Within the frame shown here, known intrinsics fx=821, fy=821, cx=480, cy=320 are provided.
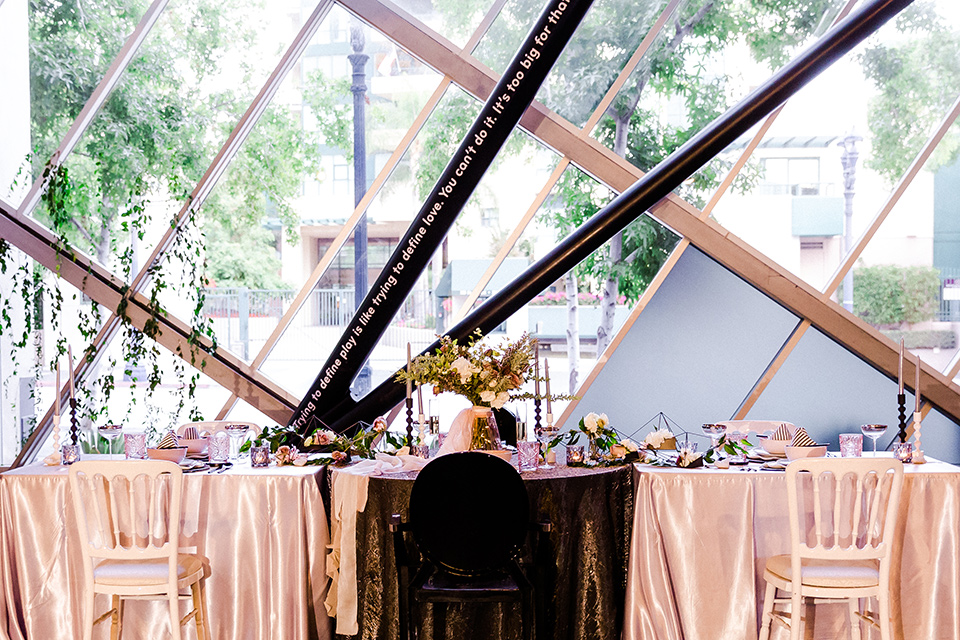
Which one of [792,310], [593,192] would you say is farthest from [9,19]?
[792,310]

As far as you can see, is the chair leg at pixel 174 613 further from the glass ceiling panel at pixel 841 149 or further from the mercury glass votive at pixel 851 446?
the glass ceiling panel at pixel 841 149

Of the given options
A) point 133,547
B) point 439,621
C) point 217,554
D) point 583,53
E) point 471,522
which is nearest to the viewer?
point 471,522

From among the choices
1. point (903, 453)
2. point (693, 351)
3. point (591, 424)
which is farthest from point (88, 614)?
A: point (693, 351)

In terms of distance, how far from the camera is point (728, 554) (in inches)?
126

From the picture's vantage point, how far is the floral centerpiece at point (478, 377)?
10.6 feet

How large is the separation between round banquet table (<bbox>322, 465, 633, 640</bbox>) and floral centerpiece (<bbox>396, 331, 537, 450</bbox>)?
31cm

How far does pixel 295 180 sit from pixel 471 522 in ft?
10.7

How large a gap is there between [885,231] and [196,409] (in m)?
4.49

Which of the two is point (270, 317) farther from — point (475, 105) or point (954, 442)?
point (954, 442)

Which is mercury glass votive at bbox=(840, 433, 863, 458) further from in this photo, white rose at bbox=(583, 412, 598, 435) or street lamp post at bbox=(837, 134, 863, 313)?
street lamp post at bbox=(837, 134, 863, 313)

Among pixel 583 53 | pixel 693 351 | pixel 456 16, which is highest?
pixel 456 16

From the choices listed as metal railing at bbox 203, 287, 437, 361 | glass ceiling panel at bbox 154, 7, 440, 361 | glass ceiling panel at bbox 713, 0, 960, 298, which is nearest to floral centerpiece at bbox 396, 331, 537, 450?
metal railing at bbox 203, 287, 437, 361

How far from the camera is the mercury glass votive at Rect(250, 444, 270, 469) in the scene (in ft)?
11.3

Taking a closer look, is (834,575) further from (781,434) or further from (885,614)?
(781,434)
